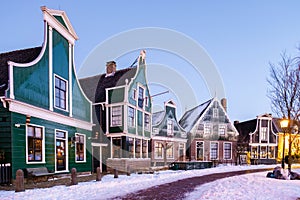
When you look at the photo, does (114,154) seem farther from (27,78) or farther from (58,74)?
(27,78)

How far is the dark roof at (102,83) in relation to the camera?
25.1m

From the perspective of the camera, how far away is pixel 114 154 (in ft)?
76.5

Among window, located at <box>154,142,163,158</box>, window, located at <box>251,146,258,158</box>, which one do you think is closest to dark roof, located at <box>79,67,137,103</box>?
window, located at <box>154,142,163,158</box>

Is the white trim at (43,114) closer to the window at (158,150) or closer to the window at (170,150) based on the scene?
the window at (158,150)

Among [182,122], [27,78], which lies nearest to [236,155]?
[182,122]

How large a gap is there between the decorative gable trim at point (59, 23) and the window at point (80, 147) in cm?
638

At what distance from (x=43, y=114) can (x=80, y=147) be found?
16.1 feet

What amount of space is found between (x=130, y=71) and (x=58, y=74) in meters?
10.4

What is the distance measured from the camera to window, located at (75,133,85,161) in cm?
1848

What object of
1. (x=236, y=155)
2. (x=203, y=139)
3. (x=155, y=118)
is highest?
(x=155, y=118)

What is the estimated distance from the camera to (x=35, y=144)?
1413cm

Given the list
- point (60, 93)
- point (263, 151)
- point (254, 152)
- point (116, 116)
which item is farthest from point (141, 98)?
point (263, 151)

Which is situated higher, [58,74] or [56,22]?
[56,22]

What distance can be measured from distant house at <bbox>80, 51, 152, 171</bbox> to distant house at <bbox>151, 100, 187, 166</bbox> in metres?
2.20
